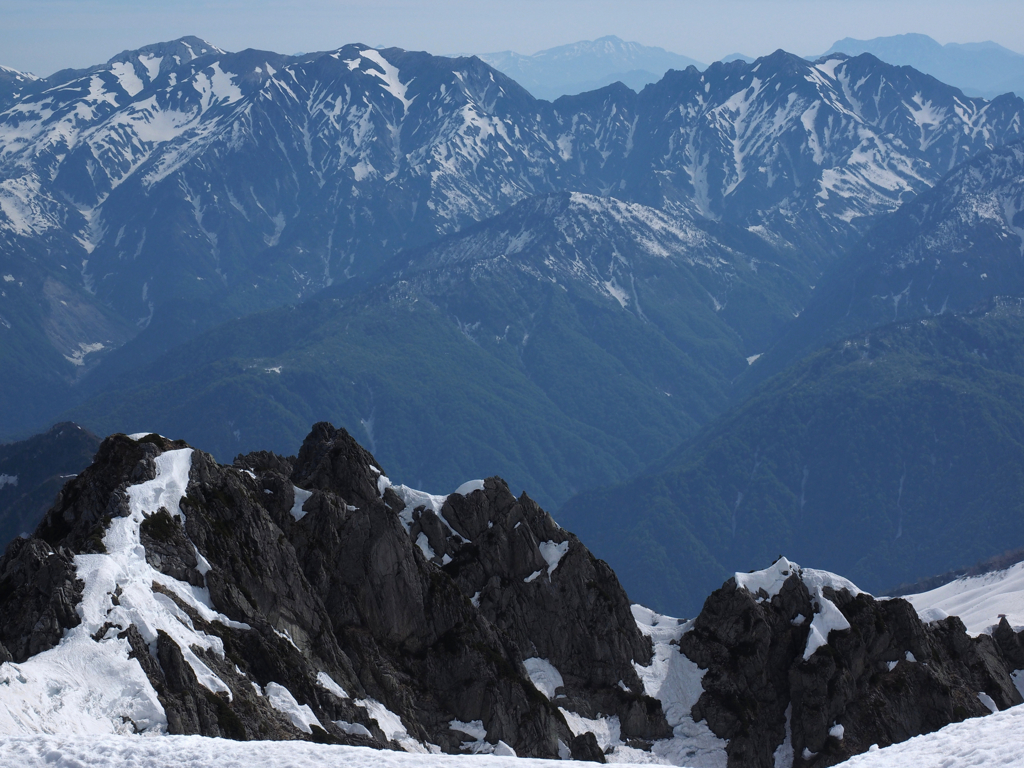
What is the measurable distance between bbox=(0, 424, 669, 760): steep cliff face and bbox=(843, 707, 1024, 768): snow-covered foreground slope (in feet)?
176

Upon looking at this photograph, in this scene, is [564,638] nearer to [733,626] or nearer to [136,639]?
[733,626]

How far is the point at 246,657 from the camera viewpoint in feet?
351

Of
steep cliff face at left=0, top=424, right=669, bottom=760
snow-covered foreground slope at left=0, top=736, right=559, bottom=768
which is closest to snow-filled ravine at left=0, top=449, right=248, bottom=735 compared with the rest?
steep cliff face at left=0, top=424, right=669, bottom=760

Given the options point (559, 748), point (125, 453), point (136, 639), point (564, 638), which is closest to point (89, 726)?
point (136, 639)

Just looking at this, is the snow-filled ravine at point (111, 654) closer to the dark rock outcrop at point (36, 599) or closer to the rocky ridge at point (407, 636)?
the rocky ridge at point (407, 636)

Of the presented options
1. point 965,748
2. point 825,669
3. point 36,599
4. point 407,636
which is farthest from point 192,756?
point 825,669

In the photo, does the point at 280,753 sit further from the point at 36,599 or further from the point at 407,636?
the point at 407,636

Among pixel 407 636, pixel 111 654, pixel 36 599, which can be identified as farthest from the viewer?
pixel 407 636

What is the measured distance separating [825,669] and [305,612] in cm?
6179

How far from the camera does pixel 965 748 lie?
202ft

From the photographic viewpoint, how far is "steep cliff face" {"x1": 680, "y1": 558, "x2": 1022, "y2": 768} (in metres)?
136

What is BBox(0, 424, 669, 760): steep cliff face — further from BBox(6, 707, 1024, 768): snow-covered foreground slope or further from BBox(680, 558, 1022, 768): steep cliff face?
BBox(6, 707, 1024, 768): snow-covered foreground slope

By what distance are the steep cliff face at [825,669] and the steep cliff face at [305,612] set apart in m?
10.3

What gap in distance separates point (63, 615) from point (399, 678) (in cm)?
4200
